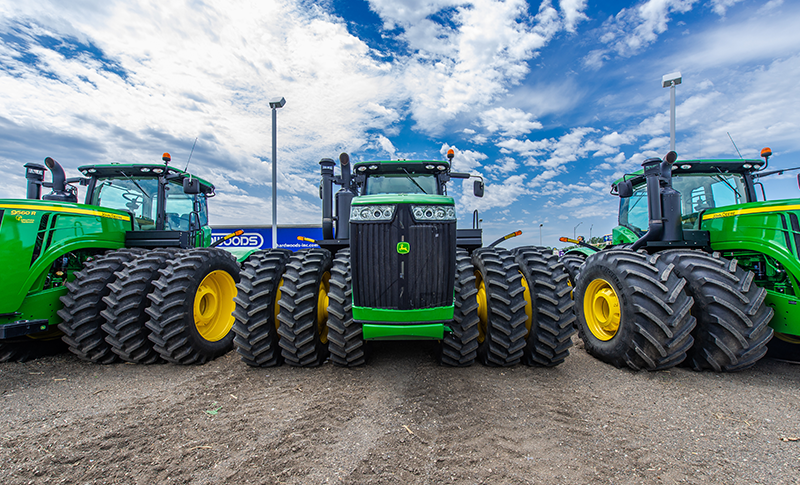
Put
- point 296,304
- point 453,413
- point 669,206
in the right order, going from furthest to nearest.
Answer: point 669,206
point 296,304
point 453,413

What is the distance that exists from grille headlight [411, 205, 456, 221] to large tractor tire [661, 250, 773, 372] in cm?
308

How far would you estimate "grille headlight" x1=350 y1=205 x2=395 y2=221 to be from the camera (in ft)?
10.9

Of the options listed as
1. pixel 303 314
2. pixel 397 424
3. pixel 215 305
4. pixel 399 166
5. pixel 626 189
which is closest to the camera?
pixel 397 424

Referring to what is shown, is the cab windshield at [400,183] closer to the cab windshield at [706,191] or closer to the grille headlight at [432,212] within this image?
the grille headlight at [432,212]

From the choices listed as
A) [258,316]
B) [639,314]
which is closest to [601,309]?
[639,314]

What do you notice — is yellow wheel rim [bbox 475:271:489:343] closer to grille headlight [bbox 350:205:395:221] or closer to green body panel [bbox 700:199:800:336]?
grille headlight [bbox 350:205:395:221]

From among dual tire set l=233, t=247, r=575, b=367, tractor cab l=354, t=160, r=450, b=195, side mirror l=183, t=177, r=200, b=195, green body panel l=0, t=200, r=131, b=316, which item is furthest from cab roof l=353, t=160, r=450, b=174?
green body panel l=0, t=200, r=131, b=316

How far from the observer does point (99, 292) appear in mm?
4297

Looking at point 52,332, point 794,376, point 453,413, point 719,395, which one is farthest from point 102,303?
point 794,376

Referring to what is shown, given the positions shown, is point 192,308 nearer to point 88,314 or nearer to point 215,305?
point 215,305

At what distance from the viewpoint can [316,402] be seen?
3.27 metres

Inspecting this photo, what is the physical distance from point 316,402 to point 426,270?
5.13 feet

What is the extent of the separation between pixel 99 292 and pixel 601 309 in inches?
252

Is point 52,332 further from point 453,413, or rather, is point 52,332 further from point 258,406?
point 453,413
